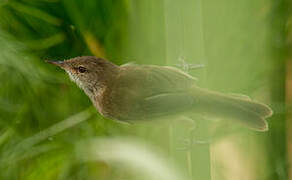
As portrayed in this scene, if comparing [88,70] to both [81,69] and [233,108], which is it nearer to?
[81,69]

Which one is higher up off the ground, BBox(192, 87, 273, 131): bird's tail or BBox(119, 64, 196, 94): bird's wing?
BBox(119, 64, 196, 94): bird's wing

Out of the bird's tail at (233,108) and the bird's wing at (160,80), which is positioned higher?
the bird's wing at (160,80)

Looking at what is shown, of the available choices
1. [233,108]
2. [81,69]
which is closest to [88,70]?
[81,69]
